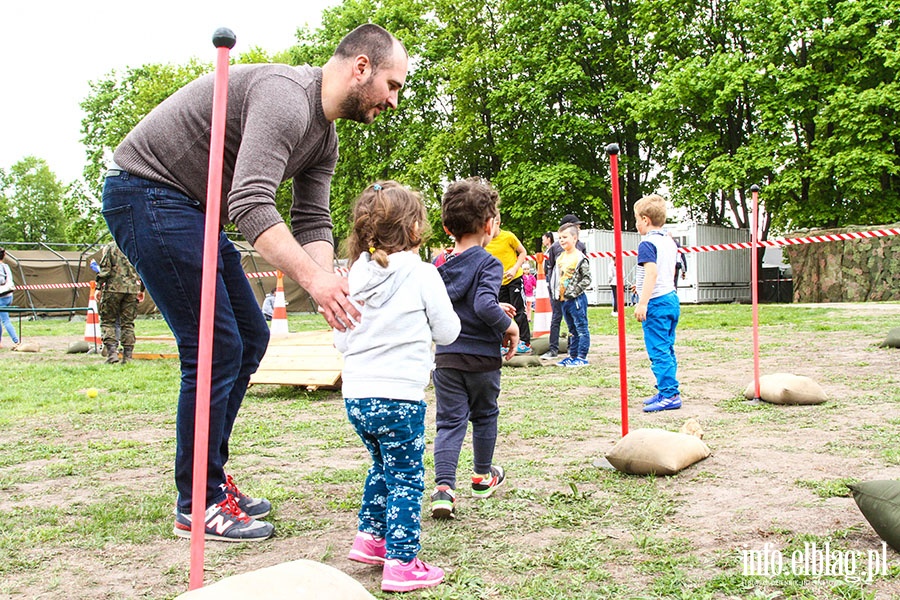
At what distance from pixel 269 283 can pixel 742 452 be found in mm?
25690

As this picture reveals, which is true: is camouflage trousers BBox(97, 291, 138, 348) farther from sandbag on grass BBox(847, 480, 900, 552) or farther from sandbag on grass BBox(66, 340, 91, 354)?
sandbag on grass BBox(847, 480, 900, 552)

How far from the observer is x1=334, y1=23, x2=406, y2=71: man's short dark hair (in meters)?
2.87

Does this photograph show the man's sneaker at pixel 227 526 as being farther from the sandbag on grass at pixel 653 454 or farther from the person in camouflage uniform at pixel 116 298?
the person in camouflage uniform at pixel 116 298

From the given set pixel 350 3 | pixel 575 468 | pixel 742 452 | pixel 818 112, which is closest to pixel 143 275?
pixel 575 468

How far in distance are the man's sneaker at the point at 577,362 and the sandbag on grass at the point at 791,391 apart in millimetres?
3366

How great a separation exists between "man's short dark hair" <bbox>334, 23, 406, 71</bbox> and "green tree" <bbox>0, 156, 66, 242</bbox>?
7084cm

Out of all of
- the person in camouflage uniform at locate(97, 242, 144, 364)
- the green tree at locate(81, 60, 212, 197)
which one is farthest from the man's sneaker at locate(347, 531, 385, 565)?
the green tree at locate(81, 60, 212, 197)

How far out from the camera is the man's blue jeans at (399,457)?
8.62 ft

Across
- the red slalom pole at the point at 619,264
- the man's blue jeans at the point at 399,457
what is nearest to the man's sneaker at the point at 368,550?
the man's blue jeans at the point at 399,457

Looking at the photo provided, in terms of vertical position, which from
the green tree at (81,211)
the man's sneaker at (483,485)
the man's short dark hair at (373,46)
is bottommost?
the man's sneaker at (483,485)

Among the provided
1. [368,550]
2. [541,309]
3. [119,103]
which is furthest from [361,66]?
[119,103]

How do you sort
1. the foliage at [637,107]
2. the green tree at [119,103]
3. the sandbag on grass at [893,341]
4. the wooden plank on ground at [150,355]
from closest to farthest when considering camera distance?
the sandbag on grass at [893,341] < the wooden plank on ground at [150,355] < the foliage at [637,107] < the green tree at [119,103]

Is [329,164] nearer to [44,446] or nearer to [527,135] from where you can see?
[44,446]

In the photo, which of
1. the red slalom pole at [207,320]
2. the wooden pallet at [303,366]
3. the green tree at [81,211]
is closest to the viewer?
the red slalom pole at [207,320]
